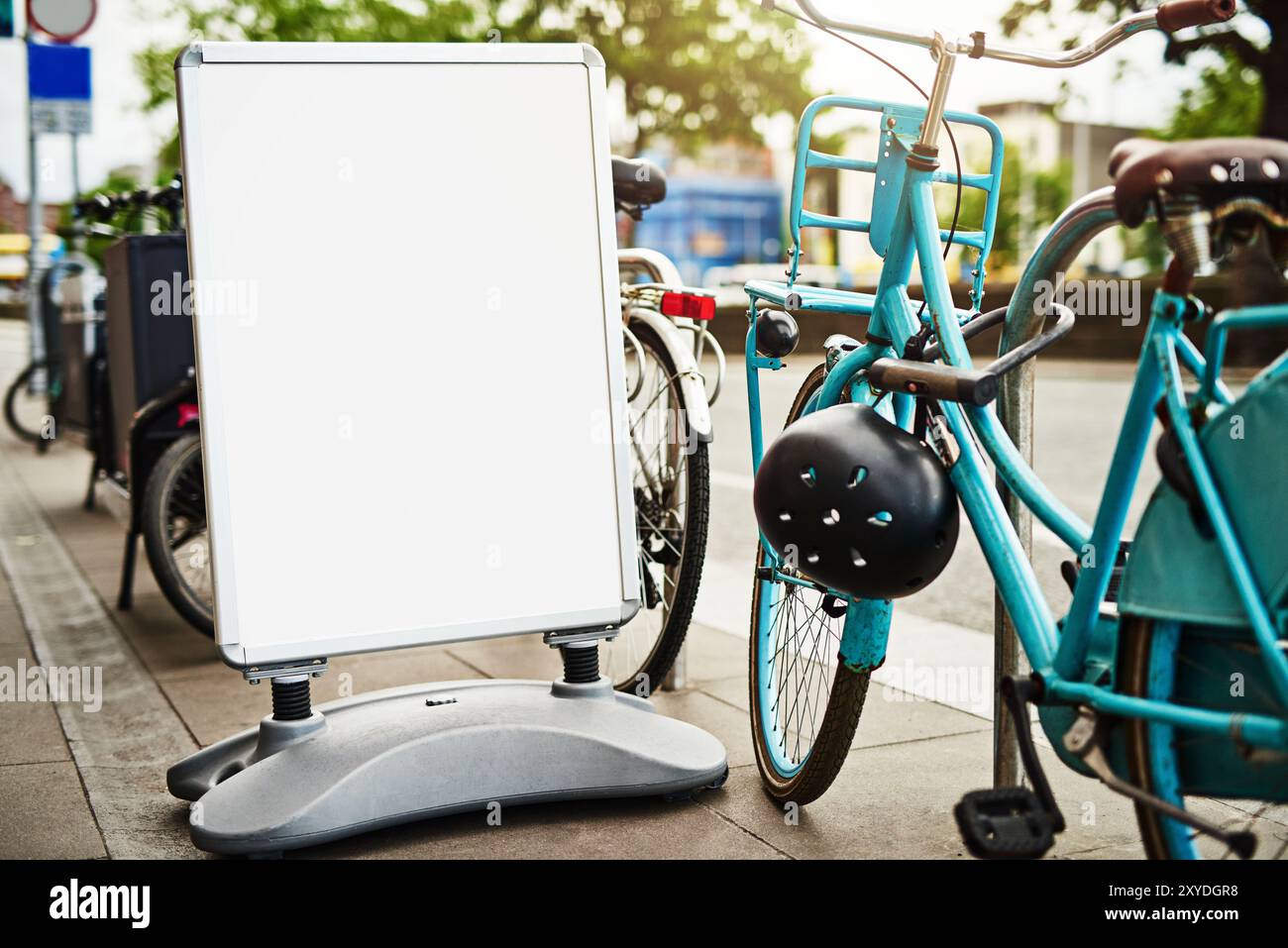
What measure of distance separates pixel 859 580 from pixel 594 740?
0.92 meters

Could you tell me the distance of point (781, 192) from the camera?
8312 cm

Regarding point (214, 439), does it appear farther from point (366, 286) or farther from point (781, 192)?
point (781, 192)

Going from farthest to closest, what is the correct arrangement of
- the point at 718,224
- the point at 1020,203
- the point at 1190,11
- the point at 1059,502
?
1. the point at 718,224
2. the point at 1020,203
3. the point at 1190,11
4. the point at 1059,502

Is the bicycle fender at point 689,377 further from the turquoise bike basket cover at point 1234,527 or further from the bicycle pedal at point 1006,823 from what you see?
the turquoise bike basket cover at point 1234,527

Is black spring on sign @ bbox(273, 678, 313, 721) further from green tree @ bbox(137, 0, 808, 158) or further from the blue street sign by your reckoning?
green tree @ bbox(137, 0, 808, 158)

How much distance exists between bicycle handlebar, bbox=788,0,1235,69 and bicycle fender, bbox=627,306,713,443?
121cm

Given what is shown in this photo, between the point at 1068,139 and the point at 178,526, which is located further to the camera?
the point at 1068,139

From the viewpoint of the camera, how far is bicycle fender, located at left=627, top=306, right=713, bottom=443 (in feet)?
12.5

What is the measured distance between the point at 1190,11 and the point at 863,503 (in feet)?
3.51

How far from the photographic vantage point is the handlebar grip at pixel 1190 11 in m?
2.57

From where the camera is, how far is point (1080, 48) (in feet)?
8.95

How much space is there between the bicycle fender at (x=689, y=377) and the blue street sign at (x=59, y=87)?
824 cm

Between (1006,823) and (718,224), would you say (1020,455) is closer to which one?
(1006,823)

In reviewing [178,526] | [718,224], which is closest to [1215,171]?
[178,526]
